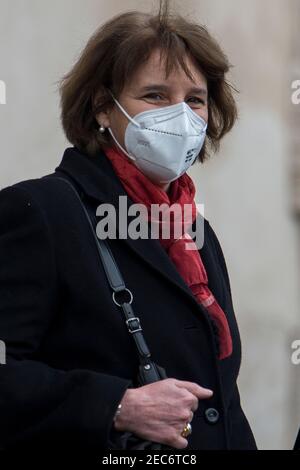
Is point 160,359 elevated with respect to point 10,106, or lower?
lower

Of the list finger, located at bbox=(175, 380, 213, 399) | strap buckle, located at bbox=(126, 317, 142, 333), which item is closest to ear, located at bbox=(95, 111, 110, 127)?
strap buckle, located at bbox=(126, 317, 142, 333)

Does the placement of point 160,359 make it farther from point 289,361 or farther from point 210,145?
point 289,361

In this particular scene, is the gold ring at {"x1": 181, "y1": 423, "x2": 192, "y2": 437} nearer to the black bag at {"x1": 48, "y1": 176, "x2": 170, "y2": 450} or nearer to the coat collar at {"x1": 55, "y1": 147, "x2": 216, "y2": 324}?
the black bag at {"x1": 48, "y1": 176, "x2": 170, "y2": 450}

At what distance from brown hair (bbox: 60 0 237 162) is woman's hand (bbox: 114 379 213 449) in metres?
0.71

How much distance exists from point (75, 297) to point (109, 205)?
0.96 ft

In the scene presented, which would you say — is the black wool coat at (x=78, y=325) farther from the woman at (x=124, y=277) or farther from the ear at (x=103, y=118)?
the ear at (x=103, y=118)

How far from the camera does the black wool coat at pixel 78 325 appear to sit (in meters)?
2.71

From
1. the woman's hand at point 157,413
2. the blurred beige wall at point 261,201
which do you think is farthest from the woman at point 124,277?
the blurred beige wall at point 261,201

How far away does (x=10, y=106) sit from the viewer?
512cm

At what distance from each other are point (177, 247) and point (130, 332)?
0.36 m

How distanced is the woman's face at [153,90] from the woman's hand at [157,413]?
0.71m

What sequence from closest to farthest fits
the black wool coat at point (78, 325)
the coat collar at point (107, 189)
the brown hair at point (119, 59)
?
the black wool coat at point (78, 325)
the coat collar at point (107, 189)
the brown hair at point (119, 59)

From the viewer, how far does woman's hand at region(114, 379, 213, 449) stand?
2.71 meters
